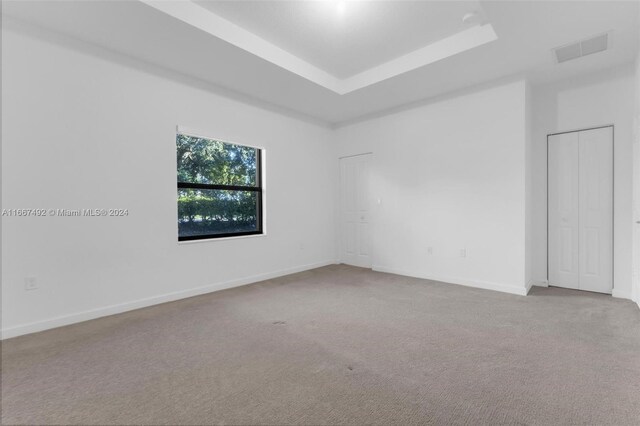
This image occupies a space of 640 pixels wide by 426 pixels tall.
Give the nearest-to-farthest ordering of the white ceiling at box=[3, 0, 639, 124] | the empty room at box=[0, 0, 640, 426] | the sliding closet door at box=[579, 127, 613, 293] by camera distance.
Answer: the empty room at box=[0, 0, 640, 426] < the white ceiling at box=[3, 0, 639, 124] < the sliding closet door at box=[579, 127, 613, 293]

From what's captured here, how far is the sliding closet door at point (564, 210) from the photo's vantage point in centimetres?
385

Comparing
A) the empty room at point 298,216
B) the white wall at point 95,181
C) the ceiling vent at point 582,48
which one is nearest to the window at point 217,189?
the empty room at point 298,216

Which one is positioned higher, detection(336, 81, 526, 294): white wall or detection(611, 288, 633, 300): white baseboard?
detection(336, 81, 526, 294): white wall

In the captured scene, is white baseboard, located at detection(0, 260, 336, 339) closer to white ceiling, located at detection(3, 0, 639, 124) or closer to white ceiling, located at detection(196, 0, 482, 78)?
white ceiling, located at detection(3, 0, 639, 124)

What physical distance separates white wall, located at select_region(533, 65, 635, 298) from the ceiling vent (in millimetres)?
666

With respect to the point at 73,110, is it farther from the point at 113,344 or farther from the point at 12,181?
the point at 113,344

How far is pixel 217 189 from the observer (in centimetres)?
418

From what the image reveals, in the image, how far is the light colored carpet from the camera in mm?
1612

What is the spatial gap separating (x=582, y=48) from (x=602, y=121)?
3.43ft

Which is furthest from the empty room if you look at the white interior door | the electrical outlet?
the white interior door

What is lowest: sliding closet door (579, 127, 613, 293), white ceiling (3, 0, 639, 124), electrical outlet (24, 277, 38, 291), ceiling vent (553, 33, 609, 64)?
electrical outlet (24, 277, 38, 291)

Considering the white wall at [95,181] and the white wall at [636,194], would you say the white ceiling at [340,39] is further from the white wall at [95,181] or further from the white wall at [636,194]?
the white wall at [636,194]

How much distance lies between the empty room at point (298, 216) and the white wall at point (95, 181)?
0.07ft

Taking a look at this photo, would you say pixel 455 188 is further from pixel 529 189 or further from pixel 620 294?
pixel 620 294
